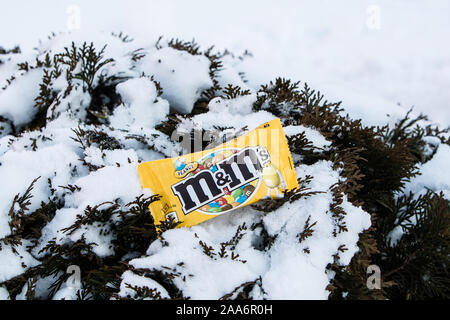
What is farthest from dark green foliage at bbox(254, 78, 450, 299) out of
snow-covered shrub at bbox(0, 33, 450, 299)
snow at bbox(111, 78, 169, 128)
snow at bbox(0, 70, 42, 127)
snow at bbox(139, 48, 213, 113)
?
snow at bbox(0, 70, 42, 127)

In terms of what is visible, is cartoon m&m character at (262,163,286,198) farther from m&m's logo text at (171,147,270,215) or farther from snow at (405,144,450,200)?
snow at (405,144,450,200)

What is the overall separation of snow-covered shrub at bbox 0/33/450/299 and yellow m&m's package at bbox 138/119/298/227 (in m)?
0.07

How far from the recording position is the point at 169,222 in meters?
1.59

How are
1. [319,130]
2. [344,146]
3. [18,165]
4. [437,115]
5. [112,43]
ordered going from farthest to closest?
[437,115] < [112,43] < [344,146] < [319,130] < [18,165]

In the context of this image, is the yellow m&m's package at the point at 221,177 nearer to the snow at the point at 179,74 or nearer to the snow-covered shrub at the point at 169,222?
the snow-covered shrub at the point at 169,222

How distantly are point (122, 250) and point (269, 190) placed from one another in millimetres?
839

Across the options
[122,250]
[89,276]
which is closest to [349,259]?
[122,250]

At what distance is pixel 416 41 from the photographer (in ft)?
17.9

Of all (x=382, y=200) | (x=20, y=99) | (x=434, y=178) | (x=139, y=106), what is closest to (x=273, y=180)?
(x=382, y=200)

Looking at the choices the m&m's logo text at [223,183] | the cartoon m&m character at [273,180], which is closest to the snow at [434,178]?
the cartoon m&m character at [273,180]

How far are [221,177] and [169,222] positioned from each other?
1.17ft

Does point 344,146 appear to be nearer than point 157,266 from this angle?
No
